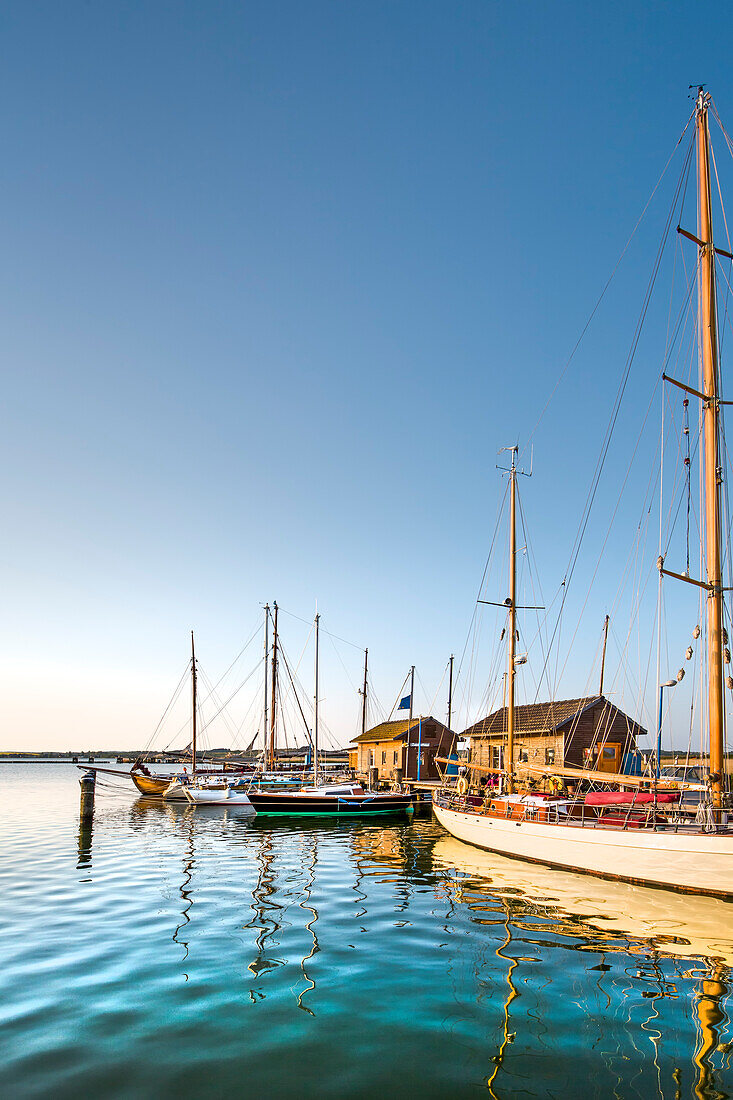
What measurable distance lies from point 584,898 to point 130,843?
21423 mm

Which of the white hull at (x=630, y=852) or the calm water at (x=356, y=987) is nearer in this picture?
the calm water at (x=356, y=987)

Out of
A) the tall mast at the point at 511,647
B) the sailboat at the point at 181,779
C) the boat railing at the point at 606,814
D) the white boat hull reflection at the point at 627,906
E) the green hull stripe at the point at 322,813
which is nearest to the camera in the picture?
the white boat hull reflection at the point at 627,906

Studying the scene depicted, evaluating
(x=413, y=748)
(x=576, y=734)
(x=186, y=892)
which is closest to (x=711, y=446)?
(x=186, y=892)

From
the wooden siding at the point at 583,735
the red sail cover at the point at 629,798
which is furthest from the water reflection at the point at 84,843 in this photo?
the wooden siding at the point at 583,735

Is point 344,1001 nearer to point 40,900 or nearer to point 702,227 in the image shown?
point 40,900

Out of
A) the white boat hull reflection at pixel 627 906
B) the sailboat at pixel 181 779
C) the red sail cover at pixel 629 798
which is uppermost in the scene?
the red sail cover at pixel 629 798

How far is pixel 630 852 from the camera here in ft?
71.3

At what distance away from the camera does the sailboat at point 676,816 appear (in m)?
20.1

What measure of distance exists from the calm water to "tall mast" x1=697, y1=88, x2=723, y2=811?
553 cm

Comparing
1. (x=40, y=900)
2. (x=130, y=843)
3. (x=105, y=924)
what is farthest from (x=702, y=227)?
(x=130, y=843)

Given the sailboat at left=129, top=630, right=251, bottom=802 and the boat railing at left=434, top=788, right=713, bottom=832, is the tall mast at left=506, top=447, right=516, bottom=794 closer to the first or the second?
the boat railing at left=434, top=788, right=713, bottom=832

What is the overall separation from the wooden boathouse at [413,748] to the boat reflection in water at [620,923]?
38502 mm

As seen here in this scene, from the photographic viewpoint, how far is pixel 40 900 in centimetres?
1884

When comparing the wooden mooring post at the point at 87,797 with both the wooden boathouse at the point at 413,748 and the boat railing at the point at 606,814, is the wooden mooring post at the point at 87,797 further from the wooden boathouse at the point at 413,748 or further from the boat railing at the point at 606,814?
the wooden boathouse at the point at 413,748
